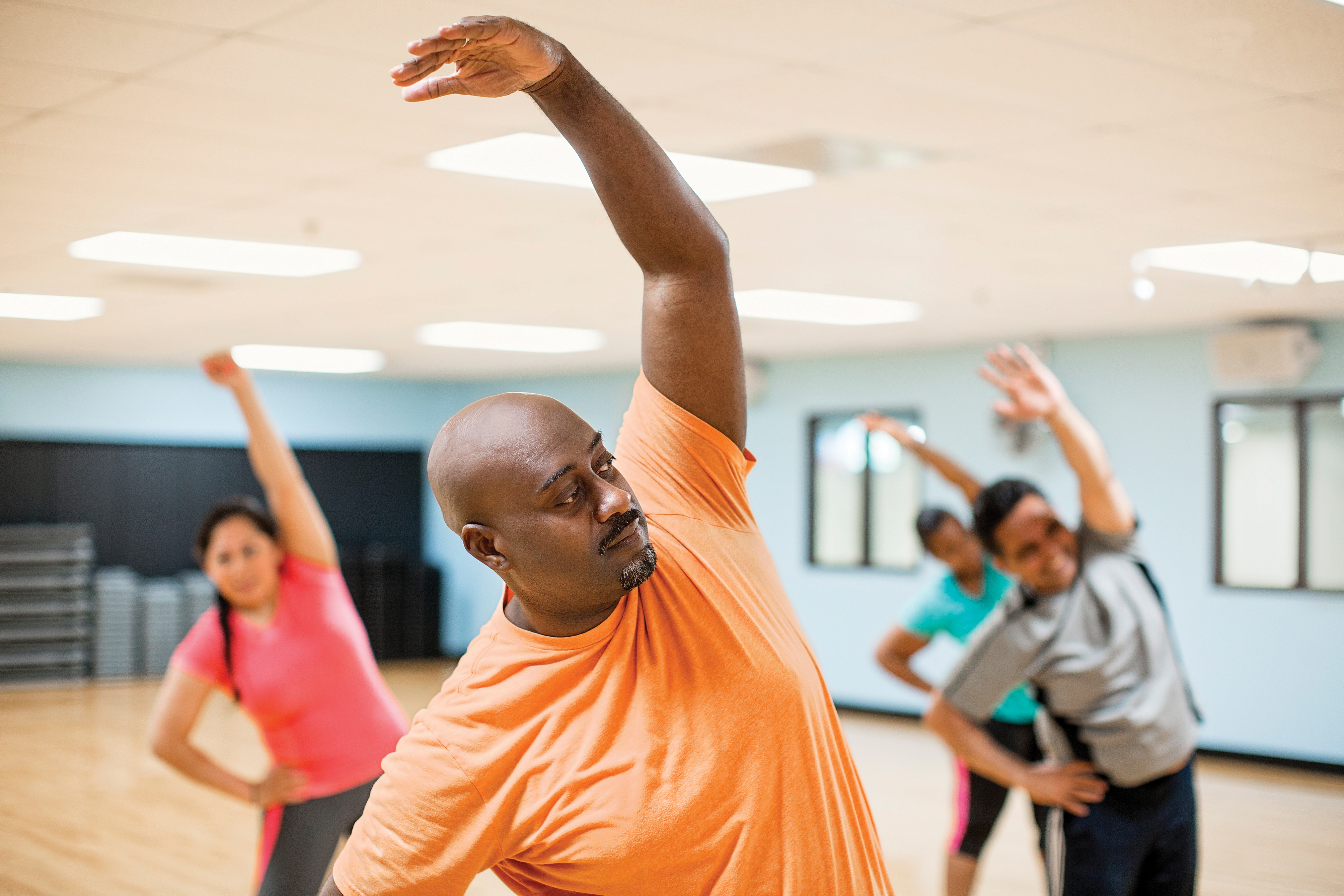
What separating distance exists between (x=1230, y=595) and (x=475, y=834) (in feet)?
24.8

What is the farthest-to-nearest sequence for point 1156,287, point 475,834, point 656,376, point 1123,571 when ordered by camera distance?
point 1156,287 < point 1123,571 < point 656,376 < point 475,834

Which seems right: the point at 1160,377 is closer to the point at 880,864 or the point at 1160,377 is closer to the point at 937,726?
the point at 937,726

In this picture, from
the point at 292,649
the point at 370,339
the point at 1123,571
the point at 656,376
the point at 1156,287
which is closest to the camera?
the point at 656,376

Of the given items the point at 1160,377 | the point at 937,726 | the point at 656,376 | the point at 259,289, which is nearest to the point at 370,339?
the point at 259,289

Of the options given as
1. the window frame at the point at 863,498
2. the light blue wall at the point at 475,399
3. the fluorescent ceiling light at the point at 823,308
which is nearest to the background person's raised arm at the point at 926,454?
the fluorescent ceiling light at the point at 823,308

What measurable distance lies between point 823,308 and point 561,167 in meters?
3.46

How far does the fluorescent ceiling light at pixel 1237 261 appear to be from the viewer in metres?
5.36

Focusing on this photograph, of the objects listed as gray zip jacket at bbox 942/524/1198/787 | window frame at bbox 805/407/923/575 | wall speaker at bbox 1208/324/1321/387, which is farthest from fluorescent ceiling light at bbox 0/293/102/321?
wall speaker at bbox 1208/324/1321/387

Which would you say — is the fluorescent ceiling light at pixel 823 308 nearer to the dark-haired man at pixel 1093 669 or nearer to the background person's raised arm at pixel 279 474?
the background person's raised arm at pixel 279 474

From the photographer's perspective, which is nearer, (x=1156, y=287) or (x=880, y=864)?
(x=880, y=864)

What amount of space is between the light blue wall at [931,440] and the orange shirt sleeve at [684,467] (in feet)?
23.4

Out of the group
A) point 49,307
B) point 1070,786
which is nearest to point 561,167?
point 1070,786

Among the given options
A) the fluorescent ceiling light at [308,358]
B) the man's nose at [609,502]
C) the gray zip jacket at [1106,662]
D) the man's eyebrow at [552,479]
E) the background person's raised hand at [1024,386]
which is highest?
the fluorescent ceiling light at [308,358]

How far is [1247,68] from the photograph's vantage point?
303 cm
